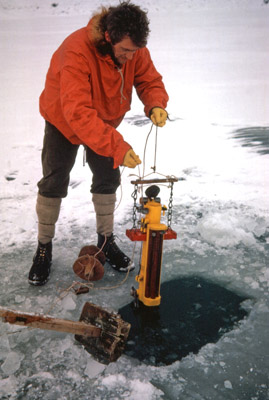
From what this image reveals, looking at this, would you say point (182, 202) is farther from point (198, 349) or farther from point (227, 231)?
point (198, 349)

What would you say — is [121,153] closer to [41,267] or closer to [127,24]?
[127,24]

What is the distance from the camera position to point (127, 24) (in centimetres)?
191

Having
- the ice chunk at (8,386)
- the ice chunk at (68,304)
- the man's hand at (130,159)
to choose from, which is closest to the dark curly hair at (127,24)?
the man's hand at (130,159)

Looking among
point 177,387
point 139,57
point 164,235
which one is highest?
point 139,57

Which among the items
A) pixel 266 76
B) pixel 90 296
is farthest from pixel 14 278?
pixel 266 76

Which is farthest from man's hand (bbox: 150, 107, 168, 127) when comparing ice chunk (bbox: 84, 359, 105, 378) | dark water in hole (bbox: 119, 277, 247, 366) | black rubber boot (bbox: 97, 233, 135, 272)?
ice chunk (bbox: 84, 359, 105, 378)

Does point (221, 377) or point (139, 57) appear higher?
point (139, 57)

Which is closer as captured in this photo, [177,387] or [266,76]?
[177,387]

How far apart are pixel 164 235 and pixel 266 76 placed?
31.5 ft

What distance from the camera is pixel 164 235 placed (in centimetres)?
215

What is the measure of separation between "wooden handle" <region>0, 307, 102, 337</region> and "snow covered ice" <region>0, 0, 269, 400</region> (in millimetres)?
175

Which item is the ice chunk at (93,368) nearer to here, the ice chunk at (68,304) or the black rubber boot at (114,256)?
the ice chunk at (68,304)

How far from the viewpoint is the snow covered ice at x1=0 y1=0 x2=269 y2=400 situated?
1.75 metres

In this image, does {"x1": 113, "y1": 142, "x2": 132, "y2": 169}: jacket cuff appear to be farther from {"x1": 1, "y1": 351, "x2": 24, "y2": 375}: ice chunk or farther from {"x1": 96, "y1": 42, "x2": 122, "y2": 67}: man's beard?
{"x1": 1, "y1": 351, "x2": 24, "y2": 375}: ice chunk
